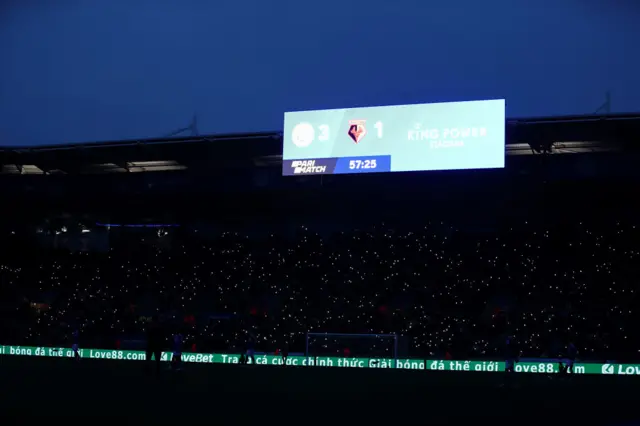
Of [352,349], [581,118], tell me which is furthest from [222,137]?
[581,118]

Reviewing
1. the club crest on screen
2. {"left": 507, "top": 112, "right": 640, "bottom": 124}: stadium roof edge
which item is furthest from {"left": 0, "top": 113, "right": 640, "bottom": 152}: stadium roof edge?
the club crest on screen

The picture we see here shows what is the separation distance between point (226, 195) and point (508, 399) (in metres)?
20.3

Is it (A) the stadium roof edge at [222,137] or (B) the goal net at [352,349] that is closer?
(A) the stadium roof edge at [222,137]

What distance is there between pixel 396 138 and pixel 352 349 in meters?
8.05

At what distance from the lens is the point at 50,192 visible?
33750 mm

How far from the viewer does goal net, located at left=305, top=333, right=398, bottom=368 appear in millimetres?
26844

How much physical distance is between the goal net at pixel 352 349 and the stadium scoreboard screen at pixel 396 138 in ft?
20.6

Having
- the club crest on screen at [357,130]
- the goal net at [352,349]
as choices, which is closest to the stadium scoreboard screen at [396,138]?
the club crest on screen at [357,130]

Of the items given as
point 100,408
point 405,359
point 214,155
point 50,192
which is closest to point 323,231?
point 214,155

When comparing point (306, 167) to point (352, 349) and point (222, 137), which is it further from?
point (352, 349)

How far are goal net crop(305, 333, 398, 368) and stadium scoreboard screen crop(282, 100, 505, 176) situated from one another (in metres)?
6.29

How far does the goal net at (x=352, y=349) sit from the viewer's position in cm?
2684

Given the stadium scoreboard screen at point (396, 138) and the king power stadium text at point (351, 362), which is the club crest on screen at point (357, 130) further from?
the king power stadium text at point (351, 362)

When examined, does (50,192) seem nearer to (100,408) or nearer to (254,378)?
(254,378)
